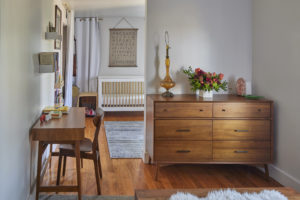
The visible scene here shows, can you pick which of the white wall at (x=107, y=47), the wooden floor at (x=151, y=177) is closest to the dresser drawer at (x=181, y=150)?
the wooden floor at (x=151, y=177)

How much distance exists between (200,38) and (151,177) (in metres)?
1.79

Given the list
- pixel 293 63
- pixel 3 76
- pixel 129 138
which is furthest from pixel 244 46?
pixel 3 76

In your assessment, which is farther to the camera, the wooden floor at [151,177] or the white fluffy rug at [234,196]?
the wooden floor at [151,177]

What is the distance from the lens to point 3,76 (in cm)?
199

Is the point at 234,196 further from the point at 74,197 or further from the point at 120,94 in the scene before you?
the point at 120,94

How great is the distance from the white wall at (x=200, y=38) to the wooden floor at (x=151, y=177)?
3.21 ft

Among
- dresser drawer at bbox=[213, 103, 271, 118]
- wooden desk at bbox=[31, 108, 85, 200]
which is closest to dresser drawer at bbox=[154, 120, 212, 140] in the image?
dresser drawer at bbox=[213, 103, 271, 118]

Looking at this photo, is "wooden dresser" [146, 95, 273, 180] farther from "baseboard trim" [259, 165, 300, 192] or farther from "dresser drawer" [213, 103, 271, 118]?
"baseboard trim" [259, 165, 300, 192]

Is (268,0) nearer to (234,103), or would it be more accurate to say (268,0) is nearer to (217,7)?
(217,7)

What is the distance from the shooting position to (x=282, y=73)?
11.6 feet

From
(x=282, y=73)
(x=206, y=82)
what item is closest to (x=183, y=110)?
(x=206, y=82)

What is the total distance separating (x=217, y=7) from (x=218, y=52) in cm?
55

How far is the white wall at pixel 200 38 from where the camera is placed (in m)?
4.16

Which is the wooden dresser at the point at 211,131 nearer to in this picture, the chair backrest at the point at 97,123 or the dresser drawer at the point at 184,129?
the dresser drawer at the point at 184,129
